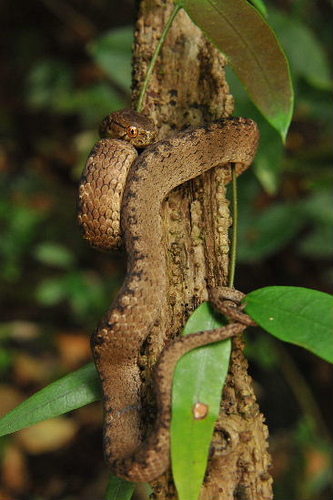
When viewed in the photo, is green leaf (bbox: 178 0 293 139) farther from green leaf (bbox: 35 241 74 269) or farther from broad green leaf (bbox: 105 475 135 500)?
green leaf (bbox: 35 241 74 269)

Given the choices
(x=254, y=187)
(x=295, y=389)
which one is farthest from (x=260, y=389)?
(x=254, y=187)

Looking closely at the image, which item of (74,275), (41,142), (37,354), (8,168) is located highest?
(41,142)

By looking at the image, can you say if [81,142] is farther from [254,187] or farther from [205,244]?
[205,244]

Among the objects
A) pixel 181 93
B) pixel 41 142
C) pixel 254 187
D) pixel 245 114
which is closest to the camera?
pixel 181 93

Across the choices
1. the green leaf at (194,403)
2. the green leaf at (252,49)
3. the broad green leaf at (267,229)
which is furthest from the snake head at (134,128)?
the broad green leaf at (267,229)

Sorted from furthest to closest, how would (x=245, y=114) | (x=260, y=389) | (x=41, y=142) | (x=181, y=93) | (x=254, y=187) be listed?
1. (x=41, y=142)
2. (x=260, y=389)
3. (x=254, y=187)
4. (x=245, y=114)
5. (x=181, y=93)

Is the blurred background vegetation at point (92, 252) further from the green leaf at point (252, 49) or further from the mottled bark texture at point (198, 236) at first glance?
the green leaf at point (252, 49)

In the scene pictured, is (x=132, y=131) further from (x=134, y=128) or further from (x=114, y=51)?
(x=114, y=51)
